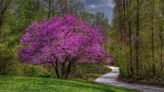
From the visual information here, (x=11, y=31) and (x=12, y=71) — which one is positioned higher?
(x=11, y=31)

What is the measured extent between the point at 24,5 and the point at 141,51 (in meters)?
19.5

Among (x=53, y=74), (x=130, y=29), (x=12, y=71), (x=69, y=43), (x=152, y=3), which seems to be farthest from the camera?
(x=130, y=29)

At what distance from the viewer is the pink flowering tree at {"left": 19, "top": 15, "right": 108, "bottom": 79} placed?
82.2ft

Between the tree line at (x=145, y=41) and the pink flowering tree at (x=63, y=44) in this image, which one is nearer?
the pink flowering tree at (x=63, y=44)

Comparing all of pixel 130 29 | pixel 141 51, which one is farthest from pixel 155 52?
pixel 130 29

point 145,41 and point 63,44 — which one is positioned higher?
point 63,44

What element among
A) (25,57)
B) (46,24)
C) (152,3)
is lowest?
(25,57)

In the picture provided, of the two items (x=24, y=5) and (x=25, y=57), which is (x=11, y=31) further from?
(x=25, y=57)

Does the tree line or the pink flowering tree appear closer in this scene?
the pink flowering tree

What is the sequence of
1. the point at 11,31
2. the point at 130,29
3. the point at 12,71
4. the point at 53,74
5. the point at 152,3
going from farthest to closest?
the point at 11,31 → the point at 130,29 → the point at 152,3 → the point at 53,74 → the point at 12,71

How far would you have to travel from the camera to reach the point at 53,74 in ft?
112

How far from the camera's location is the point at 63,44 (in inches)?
985

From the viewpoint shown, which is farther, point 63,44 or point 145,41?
point 145,41

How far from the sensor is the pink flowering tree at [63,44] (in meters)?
25.0
